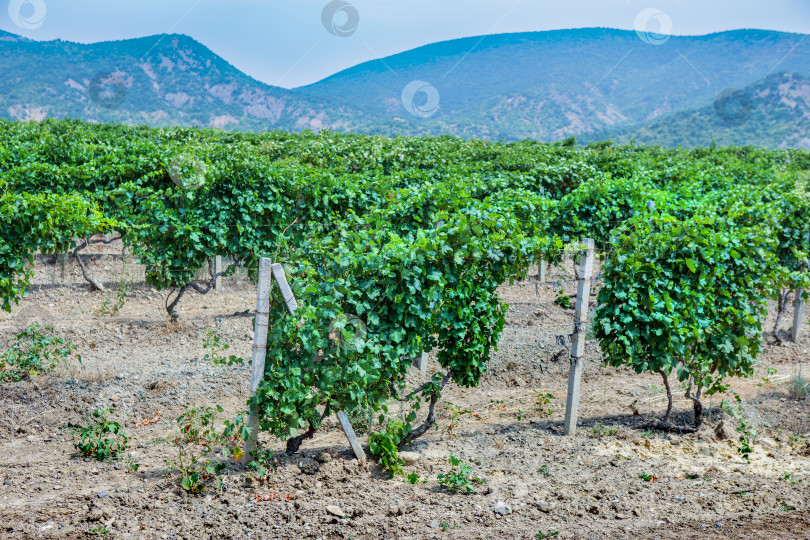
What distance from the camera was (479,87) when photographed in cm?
15338

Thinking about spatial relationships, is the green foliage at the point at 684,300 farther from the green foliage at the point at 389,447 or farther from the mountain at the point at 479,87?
the mountain at the point at 479,87

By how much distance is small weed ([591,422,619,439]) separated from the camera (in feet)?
19.1

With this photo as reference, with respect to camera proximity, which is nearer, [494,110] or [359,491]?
[359,491]

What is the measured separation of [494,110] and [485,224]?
108864 mm

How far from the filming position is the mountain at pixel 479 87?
3162 inches

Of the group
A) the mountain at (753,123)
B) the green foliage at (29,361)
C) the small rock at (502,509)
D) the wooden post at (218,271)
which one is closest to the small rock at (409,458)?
the small rock at (502,509)

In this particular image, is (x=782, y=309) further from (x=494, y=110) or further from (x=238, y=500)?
(x=494, y=110)

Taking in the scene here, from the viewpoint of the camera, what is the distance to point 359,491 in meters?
4.47

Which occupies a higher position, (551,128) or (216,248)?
(551,128)

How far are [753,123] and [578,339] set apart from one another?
89.6 m

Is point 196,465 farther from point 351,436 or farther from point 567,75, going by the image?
point 567,75

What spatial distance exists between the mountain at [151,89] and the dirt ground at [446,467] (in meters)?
73.5

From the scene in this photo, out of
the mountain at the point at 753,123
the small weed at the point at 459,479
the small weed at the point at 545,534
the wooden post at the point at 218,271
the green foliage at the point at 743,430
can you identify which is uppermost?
the mountain at the point at 753,123

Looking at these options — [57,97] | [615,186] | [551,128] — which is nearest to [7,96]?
[57,97]
